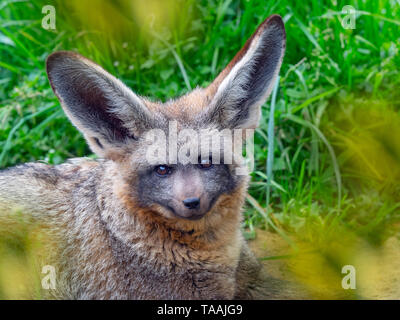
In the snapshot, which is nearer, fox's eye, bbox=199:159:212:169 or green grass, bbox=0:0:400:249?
fox's eye, bbox=199:159:212:169

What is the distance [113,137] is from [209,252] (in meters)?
0.98

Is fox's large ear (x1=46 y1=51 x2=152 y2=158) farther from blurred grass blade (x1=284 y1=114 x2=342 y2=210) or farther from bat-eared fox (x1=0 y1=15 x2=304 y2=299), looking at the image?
blurred grass blade (x1=284 y1=114 x2=342 y2=210)

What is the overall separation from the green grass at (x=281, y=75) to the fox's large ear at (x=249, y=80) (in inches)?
40.7

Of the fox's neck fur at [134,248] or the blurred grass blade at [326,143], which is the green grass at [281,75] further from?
the fox's neck fur at [134,248]

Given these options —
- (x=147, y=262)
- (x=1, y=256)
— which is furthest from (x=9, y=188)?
(x=147, y=262)

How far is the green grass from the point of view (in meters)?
4.48

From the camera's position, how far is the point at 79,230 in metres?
3.42

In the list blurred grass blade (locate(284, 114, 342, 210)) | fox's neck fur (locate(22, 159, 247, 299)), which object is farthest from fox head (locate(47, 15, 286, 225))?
blurred grass blade (locate(284, 114, 342, 210))

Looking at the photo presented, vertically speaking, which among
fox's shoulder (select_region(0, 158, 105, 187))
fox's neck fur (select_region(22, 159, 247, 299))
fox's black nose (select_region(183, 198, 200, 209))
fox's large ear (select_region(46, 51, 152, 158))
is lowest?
fox's neck fur (select_region(22, 159, 247, 299))

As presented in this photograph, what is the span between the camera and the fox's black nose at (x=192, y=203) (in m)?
2.93

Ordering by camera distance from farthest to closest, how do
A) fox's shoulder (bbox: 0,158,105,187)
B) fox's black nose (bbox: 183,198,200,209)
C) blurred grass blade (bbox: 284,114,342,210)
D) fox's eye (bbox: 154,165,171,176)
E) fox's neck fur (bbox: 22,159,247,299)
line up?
blurred grass blade (bbox: 284,114,342,210) → fox's shoulder (bbox: 0,158,105,187) → fox's neck fur (bbox: 22,159,247,299) → fox's eye (bbox: 154,165,171,176) → fox's black nose (bbox: 183,198,200,209)

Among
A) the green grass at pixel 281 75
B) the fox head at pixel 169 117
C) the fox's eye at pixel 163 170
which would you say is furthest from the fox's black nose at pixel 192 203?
the green grass at pixel 281 75

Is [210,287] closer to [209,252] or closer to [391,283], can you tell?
[209,252]

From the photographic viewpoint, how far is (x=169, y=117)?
3270mm
